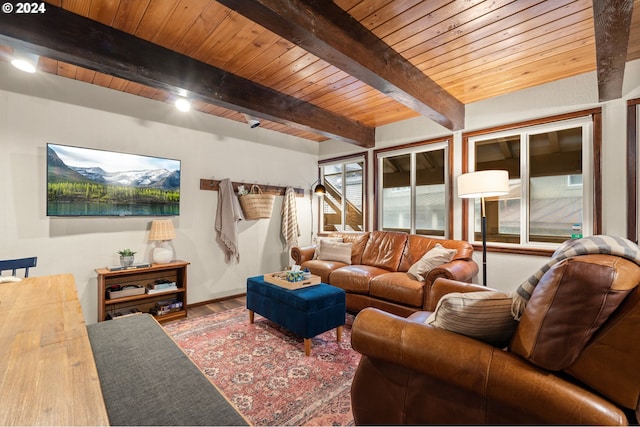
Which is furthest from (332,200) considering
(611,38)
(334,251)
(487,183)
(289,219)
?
(611,38)

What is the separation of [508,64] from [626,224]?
1.76 m

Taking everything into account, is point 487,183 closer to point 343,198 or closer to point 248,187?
point 343,198

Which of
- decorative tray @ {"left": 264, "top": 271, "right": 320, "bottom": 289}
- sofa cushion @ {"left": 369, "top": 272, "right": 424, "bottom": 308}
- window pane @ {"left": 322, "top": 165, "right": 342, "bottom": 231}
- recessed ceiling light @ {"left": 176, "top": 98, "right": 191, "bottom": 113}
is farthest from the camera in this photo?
window pane @ {"left": 322, "top": 165, "right": 342, "bottom": 231}

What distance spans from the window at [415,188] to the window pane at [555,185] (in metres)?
0.91

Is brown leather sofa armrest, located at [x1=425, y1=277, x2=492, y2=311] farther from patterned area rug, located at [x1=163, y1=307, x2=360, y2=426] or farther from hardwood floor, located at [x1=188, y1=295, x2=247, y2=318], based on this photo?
hardwood floor, located at [x1=188, y1=295, x2=247, y2=318]

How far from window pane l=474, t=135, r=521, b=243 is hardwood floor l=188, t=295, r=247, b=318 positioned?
3.20 meters

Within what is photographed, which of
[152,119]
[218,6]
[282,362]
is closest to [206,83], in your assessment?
[218,6]

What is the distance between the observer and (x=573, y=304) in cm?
92

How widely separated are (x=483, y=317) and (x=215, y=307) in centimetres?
329

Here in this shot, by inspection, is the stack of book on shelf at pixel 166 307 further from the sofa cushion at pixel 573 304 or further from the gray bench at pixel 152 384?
the sofa cushion at pixel 573 304

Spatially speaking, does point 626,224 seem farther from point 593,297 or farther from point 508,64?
point 593,297

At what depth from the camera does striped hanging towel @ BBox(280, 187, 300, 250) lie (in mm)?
4600

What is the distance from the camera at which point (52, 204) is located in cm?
271

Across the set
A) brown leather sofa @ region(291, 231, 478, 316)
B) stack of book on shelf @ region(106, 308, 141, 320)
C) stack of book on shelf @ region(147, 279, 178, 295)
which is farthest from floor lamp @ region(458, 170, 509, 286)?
stack of book on shelf @ region(106, 308, 141, 320)
